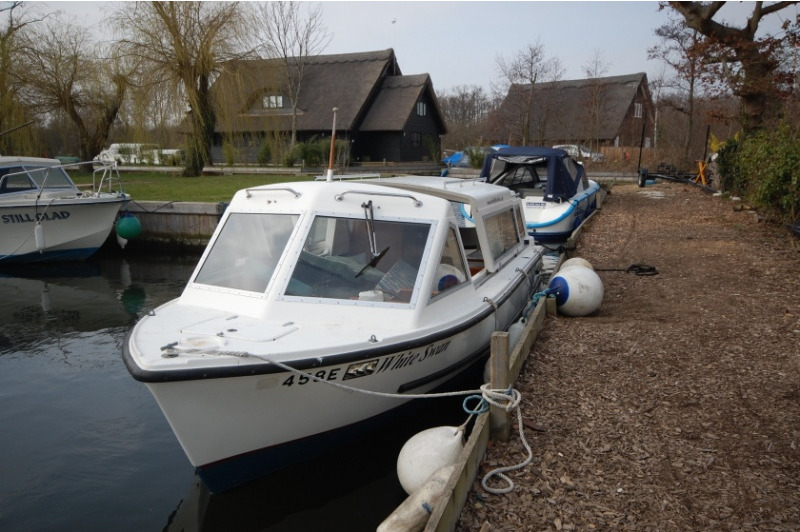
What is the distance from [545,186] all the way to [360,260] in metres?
11.1

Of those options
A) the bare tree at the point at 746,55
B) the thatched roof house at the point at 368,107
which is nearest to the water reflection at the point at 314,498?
the bare tree at the point at 746,55

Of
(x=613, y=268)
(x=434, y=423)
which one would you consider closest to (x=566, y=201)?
(x=613, y=268)

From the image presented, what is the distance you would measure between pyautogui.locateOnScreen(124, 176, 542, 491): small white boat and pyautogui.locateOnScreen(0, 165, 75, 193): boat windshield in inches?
488

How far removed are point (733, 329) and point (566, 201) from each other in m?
8.48

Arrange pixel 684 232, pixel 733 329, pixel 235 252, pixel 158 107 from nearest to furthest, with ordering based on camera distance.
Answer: pixel 235 252
pixel 733 329
pixel 684 232
pixel 158 107

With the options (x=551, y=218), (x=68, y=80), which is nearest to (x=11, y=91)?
(x=68, y=80)

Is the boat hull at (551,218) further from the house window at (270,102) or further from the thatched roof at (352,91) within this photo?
the thatched roof at (352,91)

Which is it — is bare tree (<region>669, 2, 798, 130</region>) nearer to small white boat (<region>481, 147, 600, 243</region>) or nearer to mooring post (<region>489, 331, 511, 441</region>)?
small white boat (<region>481, 147, 600, 243</region>)

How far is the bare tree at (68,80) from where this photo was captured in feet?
85.9

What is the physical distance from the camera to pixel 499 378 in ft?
15.5

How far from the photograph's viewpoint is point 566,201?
1497 cm

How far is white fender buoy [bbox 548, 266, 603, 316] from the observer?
770 cm

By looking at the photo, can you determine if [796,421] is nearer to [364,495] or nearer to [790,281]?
[364,495]

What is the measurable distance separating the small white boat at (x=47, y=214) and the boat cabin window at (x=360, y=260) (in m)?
12.7
